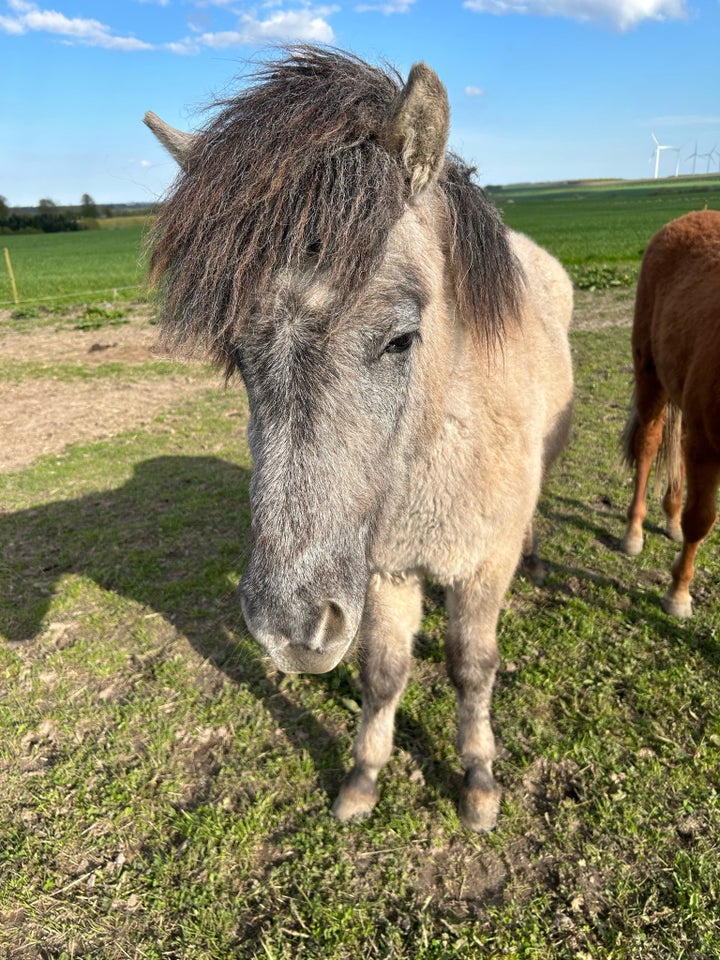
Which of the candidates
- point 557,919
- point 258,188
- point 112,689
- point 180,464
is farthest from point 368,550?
point 180,464

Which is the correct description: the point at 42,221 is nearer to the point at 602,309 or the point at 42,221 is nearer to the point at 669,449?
the point at 602,309

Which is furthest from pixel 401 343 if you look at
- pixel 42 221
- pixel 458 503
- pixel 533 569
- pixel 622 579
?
pixel 42 221

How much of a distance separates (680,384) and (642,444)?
95 centimetres

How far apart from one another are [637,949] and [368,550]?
5.66ft

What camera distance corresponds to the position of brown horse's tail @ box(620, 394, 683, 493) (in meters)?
4.53

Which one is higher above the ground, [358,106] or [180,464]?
[358,106]

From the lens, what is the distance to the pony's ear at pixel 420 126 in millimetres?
1586

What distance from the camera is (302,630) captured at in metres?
1.58

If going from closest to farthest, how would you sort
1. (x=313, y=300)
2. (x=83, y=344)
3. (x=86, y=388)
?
1. (x=313, y=300)
2. (x=86, y=388)
3. (x=83, y=344)

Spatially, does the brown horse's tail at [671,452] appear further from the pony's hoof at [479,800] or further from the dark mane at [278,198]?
the dark mane at [278,198]

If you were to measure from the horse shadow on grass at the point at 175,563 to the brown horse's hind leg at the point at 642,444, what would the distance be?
2466 millimetres

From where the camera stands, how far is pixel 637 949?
6.66 ft

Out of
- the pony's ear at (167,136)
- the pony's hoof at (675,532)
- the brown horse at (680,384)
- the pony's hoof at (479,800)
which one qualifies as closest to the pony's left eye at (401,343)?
the pony's ear at (167,136)

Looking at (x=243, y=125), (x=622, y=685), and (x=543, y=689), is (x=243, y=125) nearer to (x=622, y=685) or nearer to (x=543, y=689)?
(x=543, y=689)
